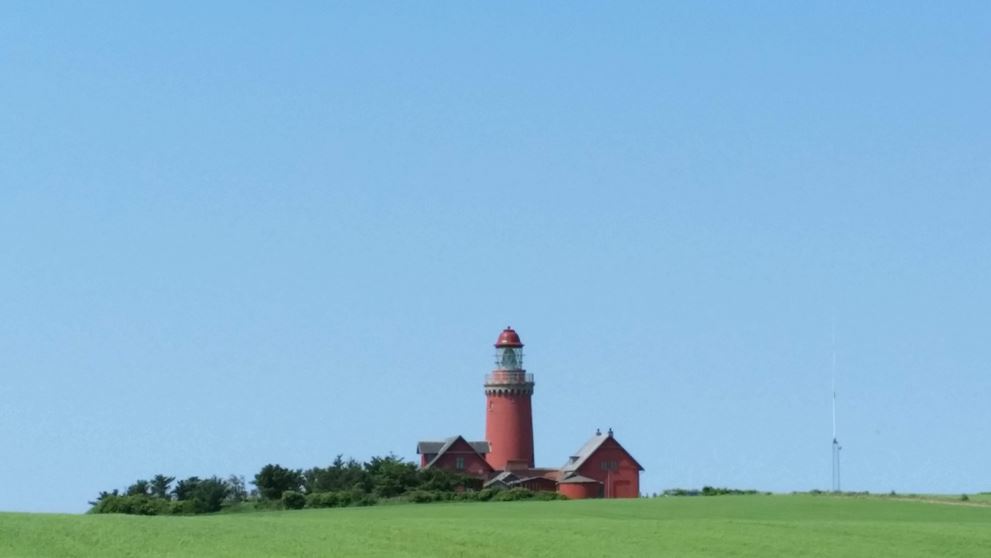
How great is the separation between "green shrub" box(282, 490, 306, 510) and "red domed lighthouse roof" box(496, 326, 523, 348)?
27.1 metres

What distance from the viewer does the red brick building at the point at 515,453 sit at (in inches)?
4473

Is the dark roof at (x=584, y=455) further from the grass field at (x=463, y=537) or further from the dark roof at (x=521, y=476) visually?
A: the grass field at (x=463, y=537)

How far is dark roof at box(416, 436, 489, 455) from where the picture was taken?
4625 inches

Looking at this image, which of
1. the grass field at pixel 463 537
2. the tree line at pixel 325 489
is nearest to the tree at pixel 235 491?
the tree line at pixel 325 489

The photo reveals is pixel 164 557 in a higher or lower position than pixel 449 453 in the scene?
lower

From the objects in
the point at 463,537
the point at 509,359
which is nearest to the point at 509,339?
the point at 509,359

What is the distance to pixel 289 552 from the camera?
43812mm

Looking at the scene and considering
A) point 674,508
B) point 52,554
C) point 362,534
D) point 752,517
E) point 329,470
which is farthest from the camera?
point 329,470

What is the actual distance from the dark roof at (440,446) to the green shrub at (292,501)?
74.9ft

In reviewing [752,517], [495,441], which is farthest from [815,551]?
[495,441]

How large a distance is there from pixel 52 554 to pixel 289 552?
5868 millimetres

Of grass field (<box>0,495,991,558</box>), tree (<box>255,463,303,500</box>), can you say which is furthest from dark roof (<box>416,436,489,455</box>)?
grass field (<box>0,495,991,558</box>)

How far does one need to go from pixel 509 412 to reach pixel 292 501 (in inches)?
1023

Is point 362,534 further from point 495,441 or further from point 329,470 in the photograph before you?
point 495,441
